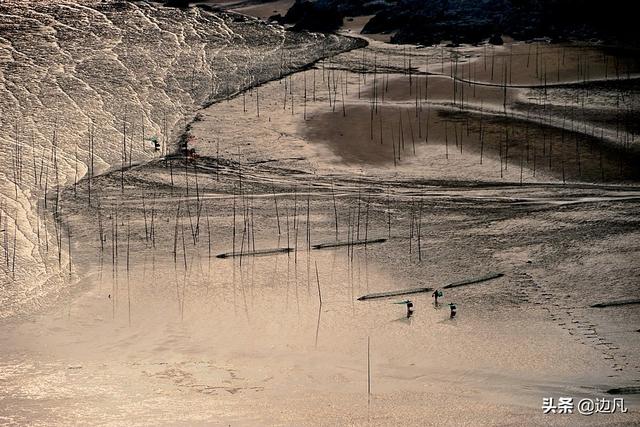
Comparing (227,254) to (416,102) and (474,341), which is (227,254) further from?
(416,102)

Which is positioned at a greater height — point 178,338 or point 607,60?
point 607,60

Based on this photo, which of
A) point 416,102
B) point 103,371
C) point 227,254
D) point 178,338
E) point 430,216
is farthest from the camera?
point 416,102

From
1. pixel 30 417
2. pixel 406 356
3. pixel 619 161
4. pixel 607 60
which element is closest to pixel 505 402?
pixel 406 356

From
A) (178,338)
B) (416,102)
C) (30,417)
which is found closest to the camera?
(30,417)

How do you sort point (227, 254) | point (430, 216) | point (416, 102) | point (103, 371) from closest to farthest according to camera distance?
point (103, 371) < point (227, 254) < point (430, 216) < point (416, 102)

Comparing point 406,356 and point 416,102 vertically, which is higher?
point 416,102

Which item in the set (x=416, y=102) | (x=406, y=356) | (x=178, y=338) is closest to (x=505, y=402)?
(x=406, y=356)

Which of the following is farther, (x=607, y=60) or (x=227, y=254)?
(x=607, y=60)

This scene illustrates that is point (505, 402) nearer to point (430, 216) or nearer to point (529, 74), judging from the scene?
point (430, 216)

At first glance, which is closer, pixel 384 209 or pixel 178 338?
pixel 178 338
